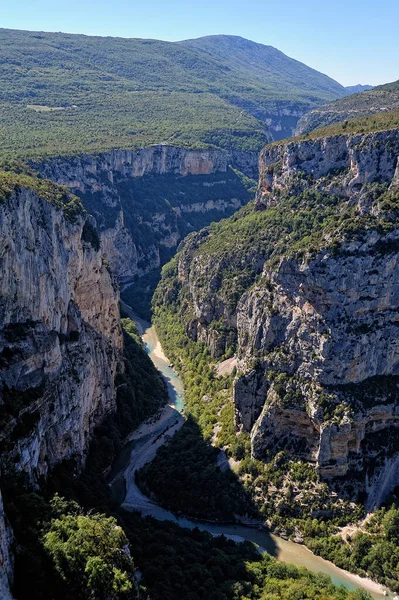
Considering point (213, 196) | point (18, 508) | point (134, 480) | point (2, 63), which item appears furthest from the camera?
point (2, 63)

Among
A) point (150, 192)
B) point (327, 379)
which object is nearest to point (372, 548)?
point (327, 379)

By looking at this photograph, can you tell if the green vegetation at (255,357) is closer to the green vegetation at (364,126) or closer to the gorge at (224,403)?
the gorge at (224,403)

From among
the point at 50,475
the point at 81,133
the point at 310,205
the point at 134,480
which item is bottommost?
the point at 134,480

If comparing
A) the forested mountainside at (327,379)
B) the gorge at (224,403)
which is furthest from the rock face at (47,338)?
the forested mountainside at (327,379)

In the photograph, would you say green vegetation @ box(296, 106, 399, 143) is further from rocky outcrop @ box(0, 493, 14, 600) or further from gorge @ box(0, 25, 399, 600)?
rocky outcrop @ box(0, 493, 14, 600)

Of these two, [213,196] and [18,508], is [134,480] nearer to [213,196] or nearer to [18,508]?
[18,508]

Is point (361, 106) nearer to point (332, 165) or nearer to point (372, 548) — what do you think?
point (332, 165)

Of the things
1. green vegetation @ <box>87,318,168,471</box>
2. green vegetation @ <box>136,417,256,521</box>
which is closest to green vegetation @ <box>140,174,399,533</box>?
green vegetation @ <box>136,417,256,521</box>

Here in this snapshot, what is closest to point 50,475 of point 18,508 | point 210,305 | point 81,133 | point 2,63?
point 18,508
